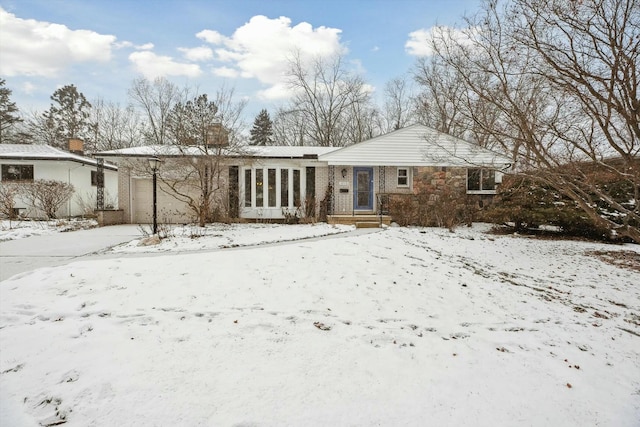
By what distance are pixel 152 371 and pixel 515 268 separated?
7009 mm

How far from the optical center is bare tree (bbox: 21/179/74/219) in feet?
46.3

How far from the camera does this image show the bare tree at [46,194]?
1411 cm

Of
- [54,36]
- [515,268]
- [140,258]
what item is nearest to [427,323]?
[515,268]

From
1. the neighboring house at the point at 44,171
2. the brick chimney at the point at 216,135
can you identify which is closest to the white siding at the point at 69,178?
the neighboring house at the point at 44,171

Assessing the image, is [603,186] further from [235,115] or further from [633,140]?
[235,115]

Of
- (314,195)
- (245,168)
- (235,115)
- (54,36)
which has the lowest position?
(314,195)

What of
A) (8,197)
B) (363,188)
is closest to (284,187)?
(363,188)

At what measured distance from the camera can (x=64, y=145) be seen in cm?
2795

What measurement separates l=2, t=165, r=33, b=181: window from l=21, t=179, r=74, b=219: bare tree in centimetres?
200

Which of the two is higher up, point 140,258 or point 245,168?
point 245,168

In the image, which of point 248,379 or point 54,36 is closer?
point 248,379

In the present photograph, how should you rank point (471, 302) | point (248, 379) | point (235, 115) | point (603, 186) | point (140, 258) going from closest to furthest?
point (248, 379) → point (471, 302) → point (140, 258) → point (603, 186) → point (235, 115)

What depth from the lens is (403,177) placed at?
1500 cm

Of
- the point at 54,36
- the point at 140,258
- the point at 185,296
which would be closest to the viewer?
the point at 185,296
